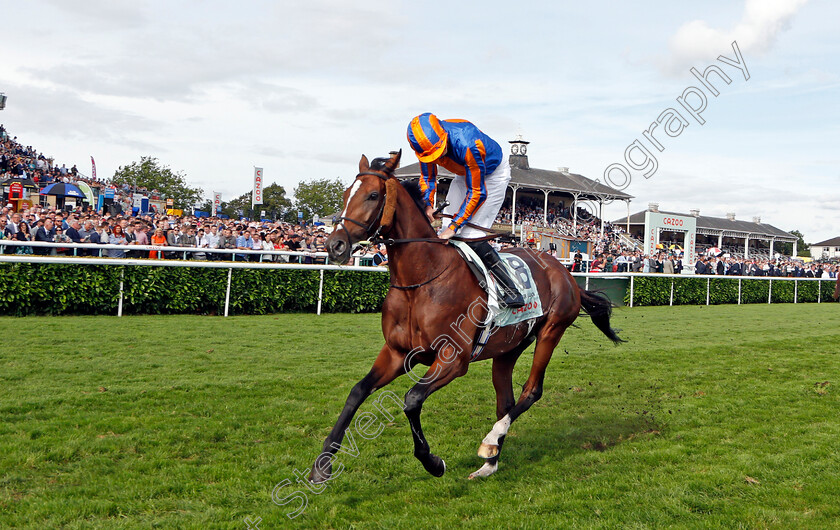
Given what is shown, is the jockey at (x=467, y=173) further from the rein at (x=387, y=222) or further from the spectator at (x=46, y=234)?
the spectator at (x=46, y=234)

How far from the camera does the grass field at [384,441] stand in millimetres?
3504

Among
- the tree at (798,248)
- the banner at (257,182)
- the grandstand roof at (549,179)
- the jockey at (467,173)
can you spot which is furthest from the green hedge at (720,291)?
the tree at (798,248)

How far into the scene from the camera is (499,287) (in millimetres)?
4484

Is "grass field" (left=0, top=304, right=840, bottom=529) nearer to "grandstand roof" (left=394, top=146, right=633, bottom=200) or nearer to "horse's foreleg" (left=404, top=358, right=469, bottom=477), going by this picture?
"horse's foreleg" (left=404, top=358, right=469, bottom=477)

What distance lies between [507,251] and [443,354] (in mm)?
1628

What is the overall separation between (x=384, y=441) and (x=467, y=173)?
200 centimetres

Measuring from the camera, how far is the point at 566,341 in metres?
10.5


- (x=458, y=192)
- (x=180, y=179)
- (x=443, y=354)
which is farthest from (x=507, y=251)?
(x=180, y=179)

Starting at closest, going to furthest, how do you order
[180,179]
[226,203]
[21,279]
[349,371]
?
[349,371] → [21,279] → [180,179] → [226,203]

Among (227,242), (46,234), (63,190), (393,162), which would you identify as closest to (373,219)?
(393,162)

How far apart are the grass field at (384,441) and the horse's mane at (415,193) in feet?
5.48

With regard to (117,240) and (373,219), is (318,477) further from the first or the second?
(117,240)

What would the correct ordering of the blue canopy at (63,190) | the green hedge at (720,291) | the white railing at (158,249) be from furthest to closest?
the blue canopy at (63,190) → the green hedge at (720,291) → the white railing at (158,249)

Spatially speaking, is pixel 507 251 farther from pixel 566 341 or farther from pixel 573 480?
pixel 566 341
